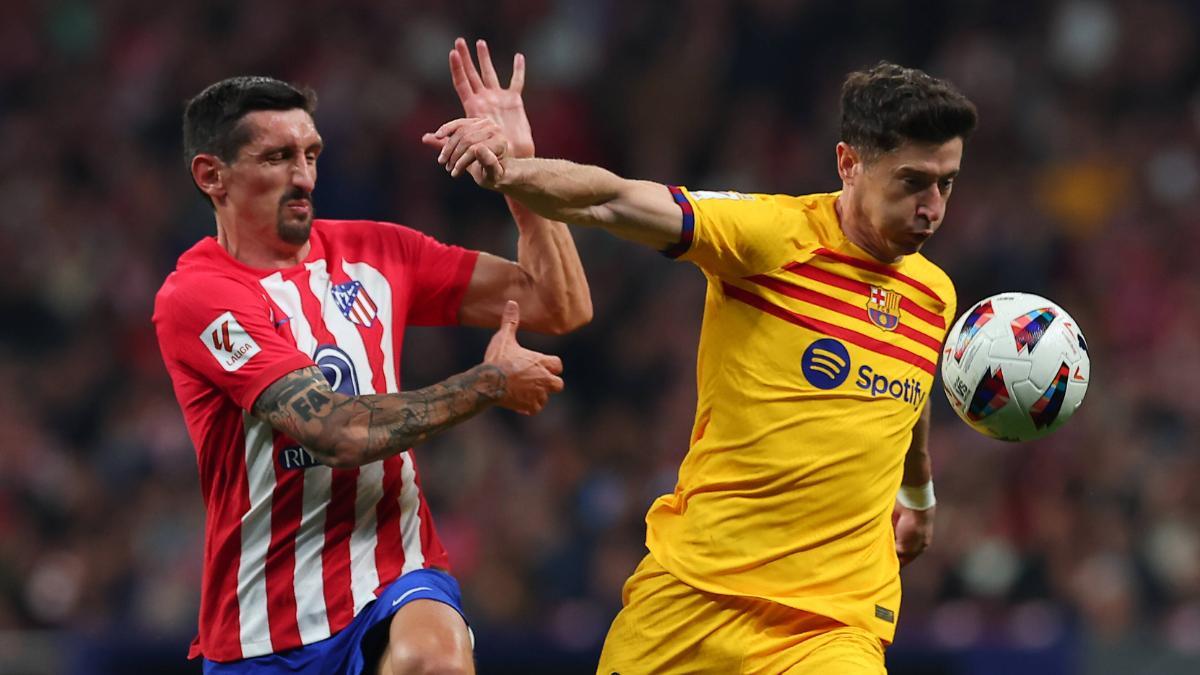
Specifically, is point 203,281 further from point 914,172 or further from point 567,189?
point 914,172

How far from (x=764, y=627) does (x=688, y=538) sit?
33 cm

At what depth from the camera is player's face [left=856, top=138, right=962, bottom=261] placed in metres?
4.86

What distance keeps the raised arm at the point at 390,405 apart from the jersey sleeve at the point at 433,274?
59cm

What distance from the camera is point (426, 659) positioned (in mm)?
4805

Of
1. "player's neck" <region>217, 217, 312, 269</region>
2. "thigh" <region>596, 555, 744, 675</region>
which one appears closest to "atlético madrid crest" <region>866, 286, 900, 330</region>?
"thigh" <region>596, 555, 744, 675</region>

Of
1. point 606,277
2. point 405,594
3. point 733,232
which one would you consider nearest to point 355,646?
point 405,594

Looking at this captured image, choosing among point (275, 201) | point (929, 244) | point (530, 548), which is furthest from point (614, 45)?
point (275, 201)

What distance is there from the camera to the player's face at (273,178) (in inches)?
209

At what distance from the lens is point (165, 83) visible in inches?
501

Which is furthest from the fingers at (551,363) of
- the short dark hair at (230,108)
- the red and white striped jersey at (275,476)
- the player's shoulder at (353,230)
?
the short dark hair at (230,108)

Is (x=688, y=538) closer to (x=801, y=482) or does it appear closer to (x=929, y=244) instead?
(x=801, y=482)

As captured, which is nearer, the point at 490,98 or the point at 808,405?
the point at 808,405

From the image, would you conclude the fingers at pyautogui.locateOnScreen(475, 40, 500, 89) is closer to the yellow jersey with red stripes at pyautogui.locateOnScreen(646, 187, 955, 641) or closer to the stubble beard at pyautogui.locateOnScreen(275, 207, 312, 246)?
the stubble beard at pyautogui.locateOnScreen(275, 207, 312, 246)

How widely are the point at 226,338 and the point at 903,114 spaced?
2.03 meters
